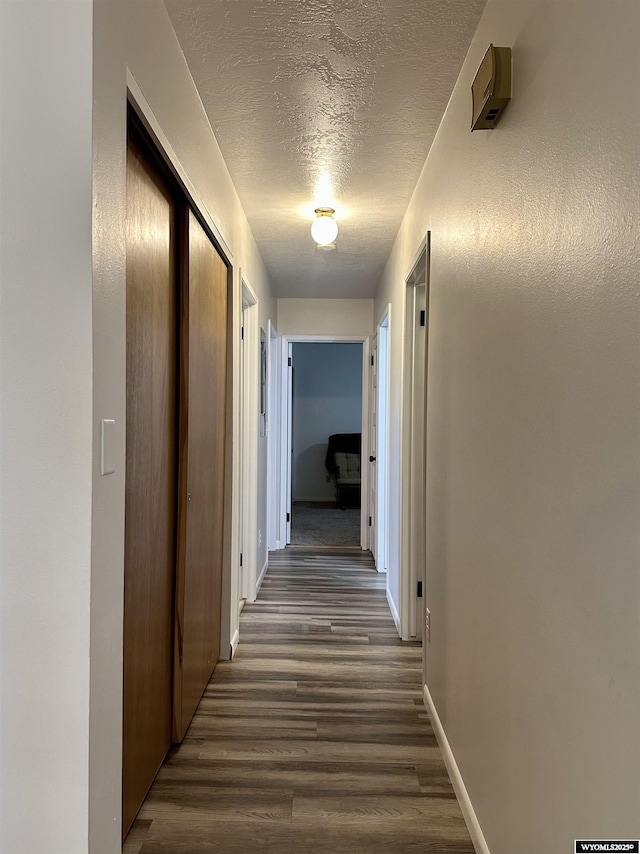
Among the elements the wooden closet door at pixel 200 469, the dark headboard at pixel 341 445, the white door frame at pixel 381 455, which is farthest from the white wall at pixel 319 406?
the wooden closet door at pixel 200 469

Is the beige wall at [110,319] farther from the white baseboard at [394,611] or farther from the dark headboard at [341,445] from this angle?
the dark headboard at [341,445]

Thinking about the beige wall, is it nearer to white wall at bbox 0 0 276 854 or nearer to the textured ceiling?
white wall at bbox 0 0 276 854

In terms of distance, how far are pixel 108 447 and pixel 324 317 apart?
15.3ft

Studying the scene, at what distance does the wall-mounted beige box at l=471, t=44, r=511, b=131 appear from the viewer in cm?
149

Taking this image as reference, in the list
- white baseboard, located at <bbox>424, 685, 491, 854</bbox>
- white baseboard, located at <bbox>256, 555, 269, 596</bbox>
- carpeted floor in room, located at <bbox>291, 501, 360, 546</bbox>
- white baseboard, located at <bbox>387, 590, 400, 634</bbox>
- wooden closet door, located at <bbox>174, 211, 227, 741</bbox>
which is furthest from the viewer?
carpeted floor in room, located at <bbox>291, 501, 360, 546</bbox>

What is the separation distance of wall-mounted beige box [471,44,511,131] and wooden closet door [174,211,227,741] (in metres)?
1.09

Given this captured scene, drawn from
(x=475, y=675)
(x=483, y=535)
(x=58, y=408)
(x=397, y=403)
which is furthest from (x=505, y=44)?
(x=397, y=403)

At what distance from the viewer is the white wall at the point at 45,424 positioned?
1221 mm

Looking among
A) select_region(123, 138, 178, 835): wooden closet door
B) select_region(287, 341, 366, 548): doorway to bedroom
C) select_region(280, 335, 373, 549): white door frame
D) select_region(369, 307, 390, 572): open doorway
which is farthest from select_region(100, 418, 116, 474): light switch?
select_region(287, 341, 366, 548): doorway to bedroom

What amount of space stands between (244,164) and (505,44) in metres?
1.55

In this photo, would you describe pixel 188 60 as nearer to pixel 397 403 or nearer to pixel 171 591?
pixel 171 591

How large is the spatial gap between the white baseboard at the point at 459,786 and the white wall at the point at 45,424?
1.06 m

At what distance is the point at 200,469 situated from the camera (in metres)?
2.49

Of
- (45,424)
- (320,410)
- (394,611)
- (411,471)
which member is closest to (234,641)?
(394,611)
